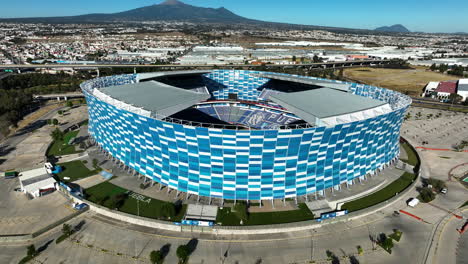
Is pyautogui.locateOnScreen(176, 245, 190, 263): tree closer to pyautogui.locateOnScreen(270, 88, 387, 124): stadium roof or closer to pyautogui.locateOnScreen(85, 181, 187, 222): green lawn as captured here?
pyautogui.locateOnScreen(85, 181, 187, 222): green lawn

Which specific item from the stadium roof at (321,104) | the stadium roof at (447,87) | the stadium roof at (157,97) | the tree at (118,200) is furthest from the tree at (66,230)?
the stadium roof at (447,87)

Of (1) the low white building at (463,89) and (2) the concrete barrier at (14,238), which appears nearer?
(2) the concrete barrier at (14,238)

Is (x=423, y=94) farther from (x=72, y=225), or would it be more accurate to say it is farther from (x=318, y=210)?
(x=72, y=225)

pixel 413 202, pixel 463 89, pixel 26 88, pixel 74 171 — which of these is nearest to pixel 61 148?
pixel 74 171

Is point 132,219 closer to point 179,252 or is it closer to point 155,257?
point 155,257

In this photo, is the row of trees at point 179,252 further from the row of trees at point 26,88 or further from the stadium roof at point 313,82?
the row of trees at point 26,88

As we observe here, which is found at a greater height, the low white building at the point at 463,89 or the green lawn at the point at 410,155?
the low white building at the point at 463,89

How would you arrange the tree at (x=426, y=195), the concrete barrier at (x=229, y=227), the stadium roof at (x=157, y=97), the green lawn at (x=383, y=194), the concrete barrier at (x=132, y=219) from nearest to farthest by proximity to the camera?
1. the concrete barrier at (x=229, y=227)
2. the concrete barrier at (x=132, y=219)
3. the green lawn at (x=383, y=194)
4. the tree at (x=426, y=195)
5. the stadium roof at (x=157, y=97)
